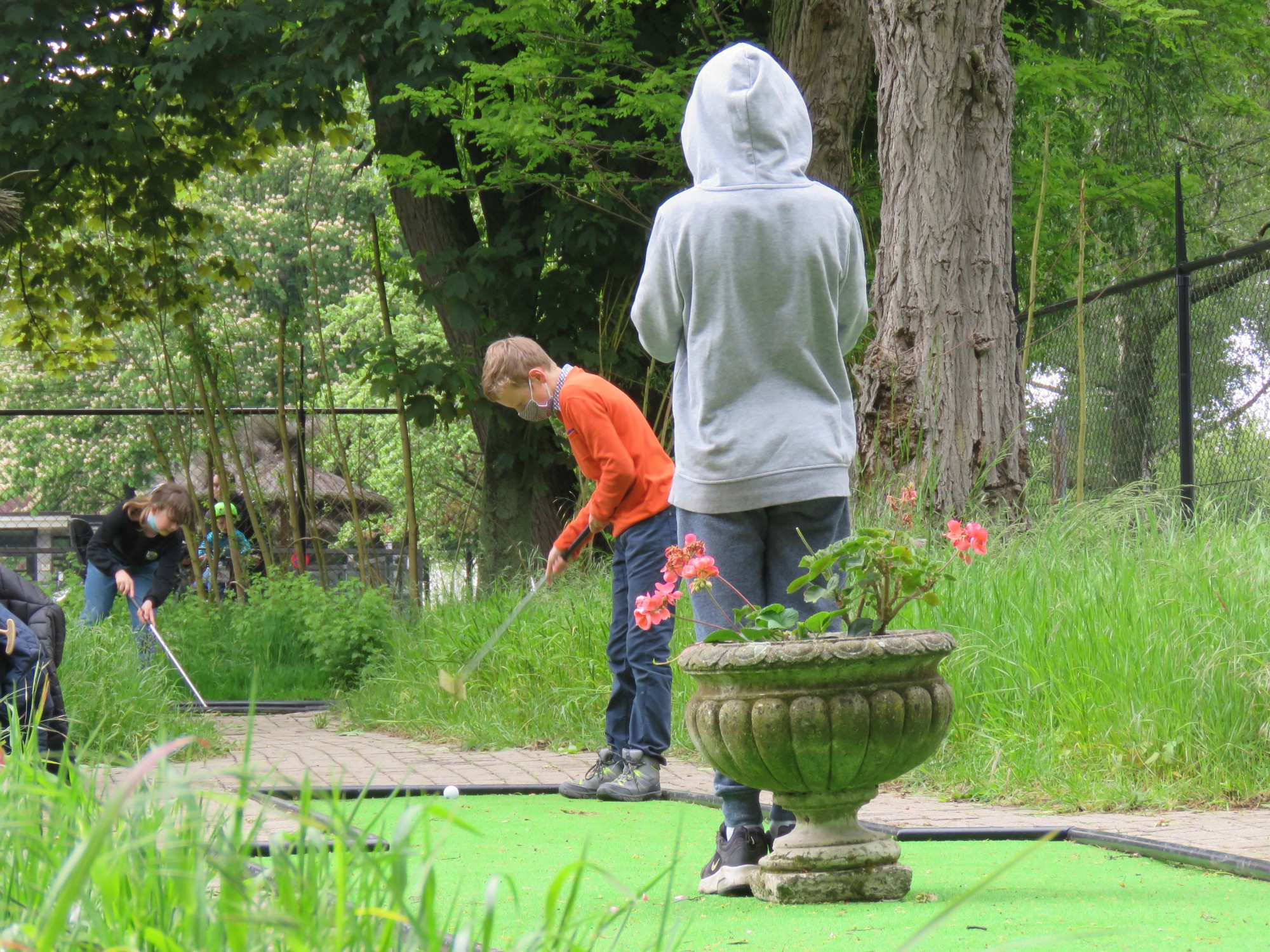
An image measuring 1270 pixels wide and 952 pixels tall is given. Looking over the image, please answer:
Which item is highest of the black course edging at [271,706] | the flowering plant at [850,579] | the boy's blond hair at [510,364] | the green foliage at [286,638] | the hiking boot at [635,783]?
the boy's blond hair at [510,364]

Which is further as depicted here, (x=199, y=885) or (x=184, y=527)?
(x=184, y=527)

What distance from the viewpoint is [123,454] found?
3262 centimetres

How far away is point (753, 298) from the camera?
313cm

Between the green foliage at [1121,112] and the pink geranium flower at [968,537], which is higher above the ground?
the green foliage at [1121,112]

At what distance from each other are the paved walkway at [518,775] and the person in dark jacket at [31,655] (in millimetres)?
639

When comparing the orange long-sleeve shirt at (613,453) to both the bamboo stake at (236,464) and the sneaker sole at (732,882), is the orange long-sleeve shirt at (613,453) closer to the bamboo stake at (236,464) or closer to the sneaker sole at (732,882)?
the sneaker sole at (732,882)

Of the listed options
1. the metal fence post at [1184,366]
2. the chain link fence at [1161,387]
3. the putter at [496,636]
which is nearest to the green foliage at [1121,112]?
the metal fence post at [1184,366]

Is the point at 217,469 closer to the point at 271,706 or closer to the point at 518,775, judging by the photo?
the point at 271,706

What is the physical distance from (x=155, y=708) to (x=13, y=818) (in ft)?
17.0

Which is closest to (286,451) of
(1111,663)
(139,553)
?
(139,553)

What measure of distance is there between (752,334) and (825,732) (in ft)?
3.11

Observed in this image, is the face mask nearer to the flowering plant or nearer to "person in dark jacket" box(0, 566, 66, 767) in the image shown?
the flowering plant

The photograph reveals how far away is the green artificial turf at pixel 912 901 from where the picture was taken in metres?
2.55

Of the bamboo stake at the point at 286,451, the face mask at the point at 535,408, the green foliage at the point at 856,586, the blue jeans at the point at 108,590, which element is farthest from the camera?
the bamboo stake at the point at 286,451
